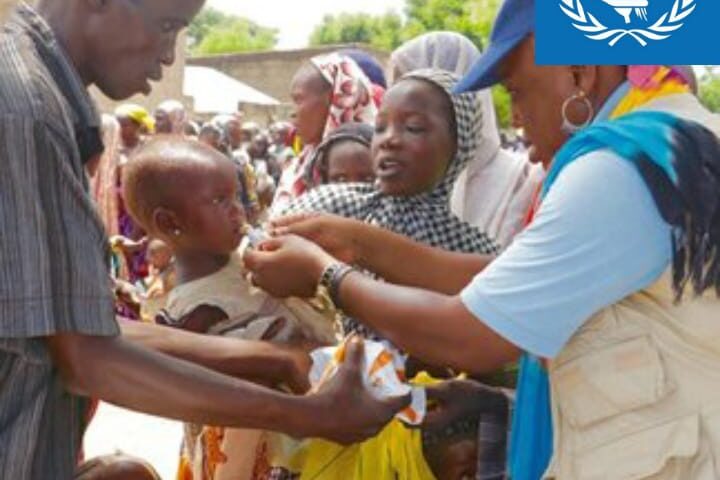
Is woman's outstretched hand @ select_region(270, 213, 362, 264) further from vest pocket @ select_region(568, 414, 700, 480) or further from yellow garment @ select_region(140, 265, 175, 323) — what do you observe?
vest pocket @ select_region(568, 414, 700, 480)

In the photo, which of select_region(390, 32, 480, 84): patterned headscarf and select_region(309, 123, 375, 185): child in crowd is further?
select_region(390, 32, 480, 84): patterned headscarf

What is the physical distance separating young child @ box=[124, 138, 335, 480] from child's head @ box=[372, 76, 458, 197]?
39 centimetres

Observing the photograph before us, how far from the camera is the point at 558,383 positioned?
5.97 feet

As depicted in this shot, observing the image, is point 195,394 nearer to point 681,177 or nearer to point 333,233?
point 333,233

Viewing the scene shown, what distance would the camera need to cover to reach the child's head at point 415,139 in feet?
8.20

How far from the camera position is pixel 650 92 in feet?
6.08

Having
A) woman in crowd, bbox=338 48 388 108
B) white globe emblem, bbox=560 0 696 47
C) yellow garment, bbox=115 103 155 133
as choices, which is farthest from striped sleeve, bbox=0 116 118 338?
yellow garment, bbox=115 103 155 133

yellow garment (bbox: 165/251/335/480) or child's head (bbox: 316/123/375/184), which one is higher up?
child's head (bbox: 316/123/375/184)

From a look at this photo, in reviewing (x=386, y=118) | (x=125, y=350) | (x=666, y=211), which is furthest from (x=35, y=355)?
(x=386, y=118)

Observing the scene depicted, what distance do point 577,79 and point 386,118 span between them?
0.74m

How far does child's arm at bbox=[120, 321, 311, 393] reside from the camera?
1980mm

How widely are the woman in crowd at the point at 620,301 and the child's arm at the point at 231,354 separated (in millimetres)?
320

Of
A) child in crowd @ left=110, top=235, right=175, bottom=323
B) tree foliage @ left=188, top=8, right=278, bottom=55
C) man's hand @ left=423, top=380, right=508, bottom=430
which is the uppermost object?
man's hand @ left=423, top=380, right=508, bottom=430

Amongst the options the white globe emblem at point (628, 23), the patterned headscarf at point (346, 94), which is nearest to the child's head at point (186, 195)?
the white globe emblem at point (628, 23)
